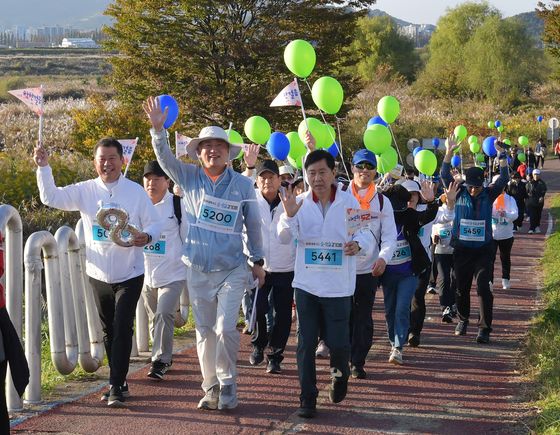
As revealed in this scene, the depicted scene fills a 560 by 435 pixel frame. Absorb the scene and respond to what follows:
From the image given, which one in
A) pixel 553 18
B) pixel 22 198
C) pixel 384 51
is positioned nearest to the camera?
pixel 22 198

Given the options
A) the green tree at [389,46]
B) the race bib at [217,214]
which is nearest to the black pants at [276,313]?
the race bib at [217,214]

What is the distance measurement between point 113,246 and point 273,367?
2.11 metres

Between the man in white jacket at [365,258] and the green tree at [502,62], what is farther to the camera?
the green tree at [502,62]

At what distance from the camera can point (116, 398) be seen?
708 cm

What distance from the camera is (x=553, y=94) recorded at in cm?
7900

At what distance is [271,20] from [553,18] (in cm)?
1836

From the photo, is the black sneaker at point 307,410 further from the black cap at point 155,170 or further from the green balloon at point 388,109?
the green balloon at point 388,109

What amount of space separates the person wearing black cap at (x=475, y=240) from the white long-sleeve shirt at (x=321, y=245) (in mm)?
3268

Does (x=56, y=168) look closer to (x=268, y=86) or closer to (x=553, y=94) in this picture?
(x=268, y=86)

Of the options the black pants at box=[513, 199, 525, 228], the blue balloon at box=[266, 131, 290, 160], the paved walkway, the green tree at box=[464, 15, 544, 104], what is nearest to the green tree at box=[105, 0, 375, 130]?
the black pants at box=[513, 199, 525, 228]

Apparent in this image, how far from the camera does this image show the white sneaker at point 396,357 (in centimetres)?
888

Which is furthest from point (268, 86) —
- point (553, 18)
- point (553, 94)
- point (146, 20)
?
point (553, 94)

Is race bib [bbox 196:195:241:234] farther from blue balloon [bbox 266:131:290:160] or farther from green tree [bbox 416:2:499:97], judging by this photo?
green tree [bbox 416:2:499:97]

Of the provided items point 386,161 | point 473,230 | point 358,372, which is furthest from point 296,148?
point 358,372
